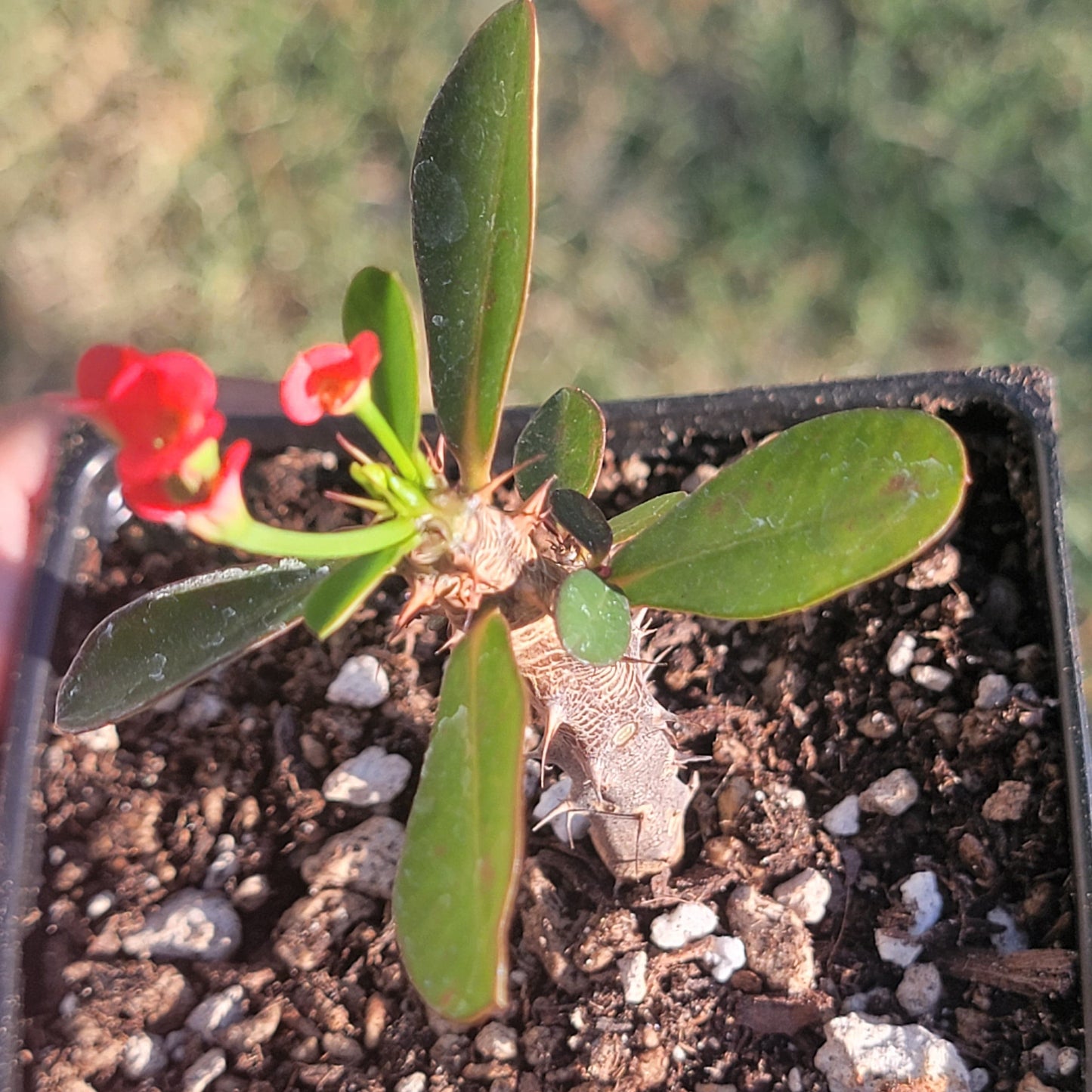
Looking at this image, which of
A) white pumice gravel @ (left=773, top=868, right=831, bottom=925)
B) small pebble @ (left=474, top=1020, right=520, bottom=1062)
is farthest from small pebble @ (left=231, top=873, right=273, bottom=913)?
white pumice gravel @ (left=773, top=868, right=831, bottom=925)

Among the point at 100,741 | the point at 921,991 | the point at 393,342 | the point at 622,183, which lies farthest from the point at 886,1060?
the point at 622,183

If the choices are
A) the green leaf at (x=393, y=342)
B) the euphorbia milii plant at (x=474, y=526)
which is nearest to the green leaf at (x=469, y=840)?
the euphorbia milii plant at (x=474, y=526)

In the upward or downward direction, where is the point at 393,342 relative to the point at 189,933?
upward

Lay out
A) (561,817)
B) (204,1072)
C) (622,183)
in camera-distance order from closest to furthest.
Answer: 1. (204,1072)
2. (561,817)
3. (622,183)

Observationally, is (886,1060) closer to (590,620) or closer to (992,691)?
(992,691)

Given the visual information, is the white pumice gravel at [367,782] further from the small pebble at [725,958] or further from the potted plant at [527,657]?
the small pebble at [725,958]

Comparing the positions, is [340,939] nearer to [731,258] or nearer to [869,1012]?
[869,1012]
